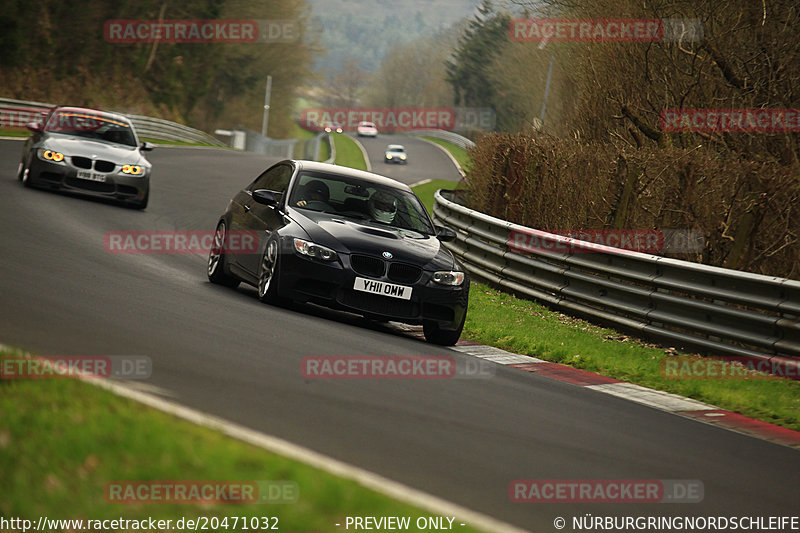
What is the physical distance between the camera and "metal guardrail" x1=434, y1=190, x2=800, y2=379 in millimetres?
10422

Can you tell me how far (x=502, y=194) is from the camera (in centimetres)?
1798

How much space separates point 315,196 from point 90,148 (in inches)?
317

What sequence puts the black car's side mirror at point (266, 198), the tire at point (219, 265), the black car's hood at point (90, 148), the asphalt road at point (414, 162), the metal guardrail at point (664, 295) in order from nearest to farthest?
1. the metal guardrail at point (664, 295)
2. the black car's side mirror at point (266, 198)
3. the tire at point (219, 265)
4. the black car's hood at point (90, 148)
5. the asphalt road at point (414, 162)

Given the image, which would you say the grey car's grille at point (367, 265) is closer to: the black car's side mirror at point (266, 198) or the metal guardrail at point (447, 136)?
the black car's side mirror at point (266, 198)

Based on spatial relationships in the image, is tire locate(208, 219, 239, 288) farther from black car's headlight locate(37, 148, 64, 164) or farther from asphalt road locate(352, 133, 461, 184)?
asphalt road locate(352, 133, 461, 184)

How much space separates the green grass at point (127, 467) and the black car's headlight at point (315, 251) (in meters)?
5.08

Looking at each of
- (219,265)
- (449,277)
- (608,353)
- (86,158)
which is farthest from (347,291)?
(86,158)

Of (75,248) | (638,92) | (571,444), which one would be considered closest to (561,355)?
(571,444)

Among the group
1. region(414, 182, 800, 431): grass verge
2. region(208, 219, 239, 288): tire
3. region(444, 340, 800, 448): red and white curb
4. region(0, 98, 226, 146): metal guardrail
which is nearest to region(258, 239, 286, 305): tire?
region(208, 219, 239, 288): tire

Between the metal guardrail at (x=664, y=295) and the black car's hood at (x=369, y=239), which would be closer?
the black car's hood at (x=369, y=239)

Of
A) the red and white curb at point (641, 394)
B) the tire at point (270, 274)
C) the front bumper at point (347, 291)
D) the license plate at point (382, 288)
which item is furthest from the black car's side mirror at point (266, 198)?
the red and white curb at point (641, 394)

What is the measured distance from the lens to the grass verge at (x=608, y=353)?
927 cm

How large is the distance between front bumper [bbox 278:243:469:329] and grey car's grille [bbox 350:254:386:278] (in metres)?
0.04

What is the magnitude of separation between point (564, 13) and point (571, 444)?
63.0ft
